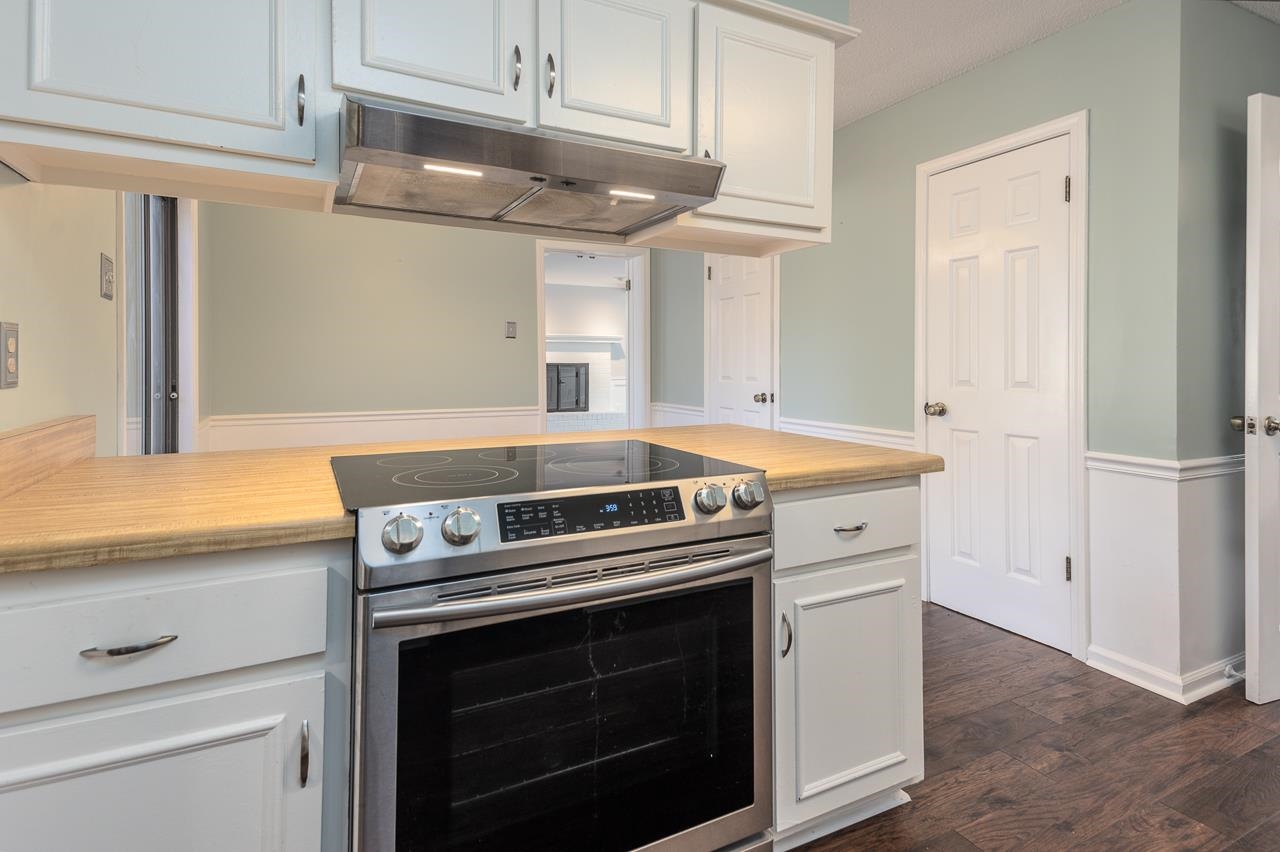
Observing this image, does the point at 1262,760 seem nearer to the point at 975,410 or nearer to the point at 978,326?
the point at 975,410

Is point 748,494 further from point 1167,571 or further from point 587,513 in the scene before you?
point 1167,571

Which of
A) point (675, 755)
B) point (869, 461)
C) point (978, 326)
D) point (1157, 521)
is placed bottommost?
point (675, 755)

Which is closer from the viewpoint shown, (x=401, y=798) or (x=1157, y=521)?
(x=401, y=798)

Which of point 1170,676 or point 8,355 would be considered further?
point 1170,676

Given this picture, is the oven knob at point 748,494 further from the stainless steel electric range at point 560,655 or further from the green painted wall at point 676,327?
the green painted wall at point 676,327

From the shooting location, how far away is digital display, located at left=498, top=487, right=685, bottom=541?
118 centimetres

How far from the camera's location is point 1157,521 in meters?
2.34

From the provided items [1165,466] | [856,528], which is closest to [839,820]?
[856,528]

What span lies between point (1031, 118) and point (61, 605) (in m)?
3.30

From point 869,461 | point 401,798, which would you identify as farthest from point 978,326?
point 401,798

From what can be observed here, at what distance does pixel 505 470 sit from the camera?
1.46 metres

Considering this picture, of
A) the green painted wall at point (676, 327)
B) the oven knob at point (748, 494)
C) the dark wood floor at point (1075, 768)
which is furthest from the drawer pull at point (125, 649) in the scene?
the green painted wall at point (676, 327)

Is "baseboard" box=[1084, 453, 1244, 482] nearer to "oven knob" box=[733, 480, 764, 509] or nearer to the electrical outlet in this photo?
"oven knob" box=[733, 480, 764, 509]

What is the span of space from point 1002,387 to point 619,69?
6.96 feet
